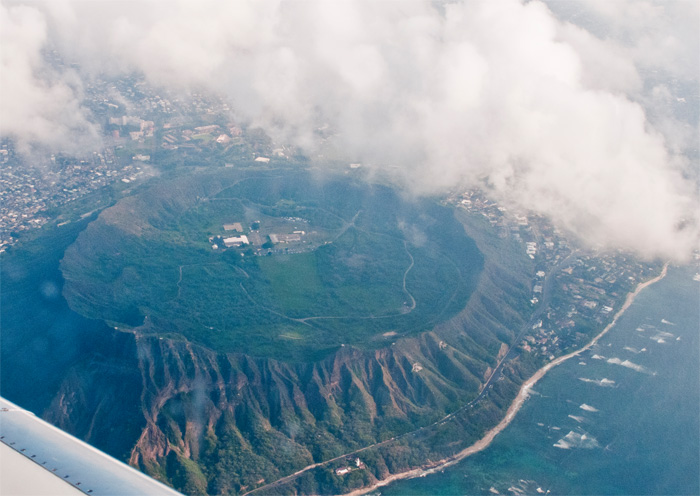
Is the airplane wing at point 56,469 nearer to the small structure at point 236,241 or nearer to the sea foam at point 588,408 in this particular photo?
the sea foam at point 588,408

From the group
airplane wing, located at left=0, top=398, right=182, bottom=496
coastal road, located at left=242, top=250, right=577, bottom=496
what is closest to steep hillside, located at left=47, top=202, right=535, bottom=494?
coastal road, located at left=242, top=250, right=577, bottom=496

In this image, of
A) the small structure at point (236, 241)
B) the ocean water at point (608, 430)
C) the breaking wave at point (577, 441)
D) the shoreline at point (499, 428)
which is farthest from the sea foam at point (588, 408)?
the small structure at point (236, 241)

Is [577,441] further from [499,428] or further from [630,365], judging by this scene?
[630,365]

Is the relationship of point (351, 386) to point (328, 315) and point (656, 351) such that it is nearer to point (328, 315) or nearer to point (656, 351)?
point (328, 315)

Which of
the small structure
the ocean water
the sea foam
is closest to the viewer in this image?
the ocean water

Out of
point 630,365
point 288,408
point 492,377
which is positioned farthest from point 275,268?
point 630,365

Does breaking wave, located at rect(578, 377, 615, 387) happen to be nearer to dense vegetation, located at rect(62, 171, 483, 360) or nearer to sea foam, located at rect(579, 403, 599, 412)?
sea foam, located at rect(579, 403, 599, 412)

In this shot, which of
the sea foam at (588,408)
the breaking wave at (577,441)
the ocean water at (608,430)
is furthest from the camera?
the sea foam at (588,408)
